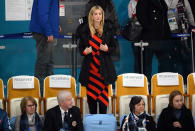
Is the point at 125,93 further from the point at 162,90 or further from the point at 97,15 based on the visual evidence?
the point at 97,15

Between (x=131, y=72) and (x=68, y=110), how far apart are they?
1815mm

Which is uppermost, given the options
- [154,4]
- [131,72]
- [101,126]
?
[154,4]

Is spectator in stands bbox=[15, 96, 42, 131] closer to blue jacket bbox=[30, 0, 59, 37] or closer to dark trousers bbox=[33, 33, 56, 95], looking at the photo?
dark trousers bbox=[33, 33, 56, 95]

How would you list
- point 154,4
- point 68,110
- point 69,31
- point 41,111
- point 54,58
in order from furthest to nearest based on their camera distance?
point 69,31 < point 154,4 < point 54,58 < point 41,111 < point 68,110

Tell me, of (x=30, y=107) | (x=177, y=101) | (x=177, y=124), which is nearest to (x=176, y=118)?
(x=177, y=124)

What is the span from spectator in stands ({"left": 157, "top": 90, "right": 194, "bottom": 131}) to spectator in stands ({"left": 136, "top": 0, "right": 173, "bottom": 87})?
119 centimetres

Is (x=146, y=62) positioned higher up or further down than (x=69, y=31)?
further down

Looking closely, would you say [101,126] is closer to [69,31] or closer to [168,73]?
[168,73]

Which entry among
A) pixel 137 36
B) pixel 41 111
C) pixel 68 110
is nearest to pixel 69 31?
pixel 137 36

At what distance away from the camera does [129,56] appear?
23.2 feet

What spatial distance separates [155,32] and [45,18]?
2.04m

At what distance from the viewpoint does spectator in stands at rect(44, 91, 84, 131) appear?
5623 mm

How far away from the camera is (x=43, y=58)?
6.94 meters

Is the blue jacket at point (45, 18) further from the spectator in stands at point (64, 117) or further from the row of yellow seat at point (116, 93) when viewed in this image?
the spectator in stands at point (64, 117)
